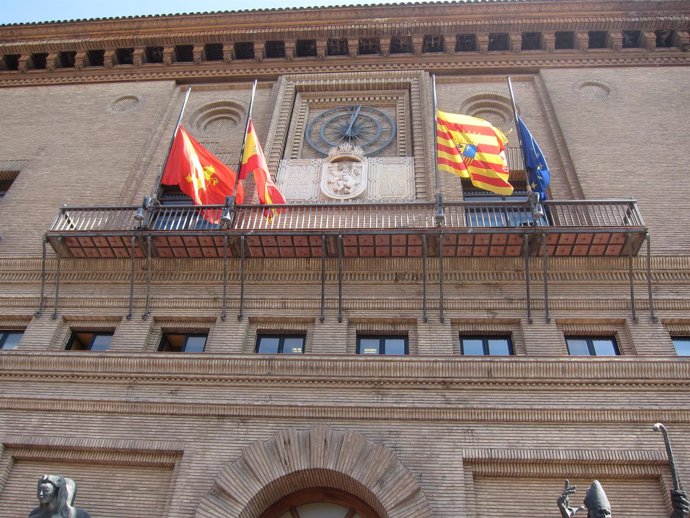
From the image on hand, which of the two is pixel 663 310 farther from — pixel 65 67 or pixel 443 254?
pixel 65 67

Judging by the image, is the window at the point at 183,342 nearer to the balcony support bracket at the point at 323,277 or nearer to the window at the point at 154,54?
the balcony support bracket at the point at 323,277

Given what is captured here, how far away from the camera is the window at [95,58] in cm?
1908

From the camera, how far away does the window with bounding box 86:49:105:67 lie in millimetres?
19078

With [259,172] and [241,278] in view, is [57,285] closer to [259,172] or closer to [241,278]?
[241,278]

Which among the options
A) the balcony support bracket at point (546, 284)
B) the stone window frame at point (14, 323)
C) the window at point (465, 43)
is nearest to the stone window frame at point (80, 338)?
the stone window frame at point (14, 323)

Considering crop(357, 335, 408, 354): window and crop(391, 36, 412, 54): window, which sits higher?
crop(391, 36, 412, 54): window

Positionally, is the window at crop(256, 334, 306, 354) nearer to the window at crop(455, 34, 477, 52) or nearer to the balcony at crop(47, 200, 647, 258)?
the balcony at crop(47, 200, 647, 258)

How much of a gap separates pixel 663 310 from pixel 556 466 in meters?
3.79

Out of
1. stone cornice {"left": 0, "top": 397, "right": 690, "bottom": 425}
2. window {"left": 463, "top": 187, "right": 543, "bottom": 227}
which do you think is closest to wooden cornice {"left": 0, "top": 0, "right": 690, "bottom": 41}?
window {"left": 463, "top": 187, "right": 543, "bottom": 227}

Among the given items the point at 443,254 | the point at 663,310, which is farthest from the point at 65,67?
the point at 663,310

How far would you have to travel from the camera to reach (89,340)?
1233 centimetres

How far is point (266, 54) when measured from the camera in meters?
18.5

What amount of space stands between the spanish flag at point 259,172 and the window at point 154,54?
7.54 m

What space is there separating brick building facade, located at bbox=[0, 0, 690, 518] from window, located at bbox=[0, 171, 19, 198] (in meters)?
0.04
